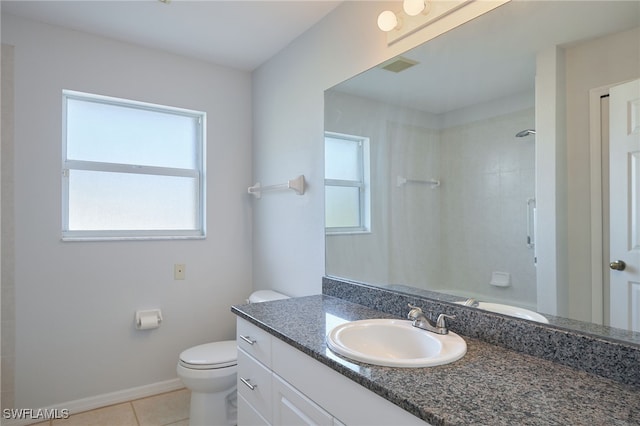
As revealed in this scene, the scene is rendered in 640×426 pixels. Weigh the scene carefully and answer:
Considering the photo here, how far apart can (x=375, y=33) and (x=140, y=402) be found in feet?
8.81

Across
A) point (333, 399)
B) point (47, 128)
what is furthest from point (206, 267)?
point (333, 399)

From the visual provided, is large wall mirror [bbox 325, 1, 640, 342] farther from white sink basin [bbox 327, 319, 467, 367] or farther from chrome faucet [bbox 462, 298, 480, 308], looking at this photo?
white sink basin [bbox 327, 319, 467, 367]

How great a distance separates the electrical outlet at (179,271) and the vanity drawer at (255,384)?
3.86 feet

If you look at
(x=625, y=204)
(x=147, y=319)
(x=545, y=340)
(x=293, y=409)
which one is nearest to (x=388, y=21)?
(x=625, y=204)

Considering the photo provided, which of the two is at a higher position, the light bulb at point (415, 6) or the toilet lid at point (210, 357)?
the light bulb at point (415, 6)

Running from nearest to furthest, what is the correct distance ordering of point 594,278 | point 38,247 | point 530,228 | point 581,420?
1. point 581,420
2. point 594,278
3. point 530,228
4. point 38,247

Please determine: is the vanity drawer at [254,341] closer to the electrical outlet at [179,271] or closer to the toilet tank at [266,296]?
the toilet tank at [266,296]

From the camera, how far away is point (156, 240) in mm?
2584

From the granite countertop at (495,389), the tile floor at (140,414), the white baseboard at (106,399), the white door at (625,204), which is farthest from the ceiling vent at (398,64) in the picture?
the white baseboard at (106,399)

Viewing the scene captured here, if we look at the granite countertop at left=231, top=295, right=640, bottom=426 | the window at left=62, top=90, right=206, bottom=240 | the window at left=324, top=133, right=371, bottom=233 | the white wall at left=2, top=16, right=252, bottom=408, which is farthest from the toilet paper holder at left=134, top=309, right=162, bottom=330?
the granite countertop at left=231, top=295, right=640, bottom=426

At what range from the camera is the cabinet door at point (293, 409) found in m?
1.14

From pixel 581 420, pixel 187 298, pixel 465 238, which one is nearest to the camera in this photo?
pixel 581 420

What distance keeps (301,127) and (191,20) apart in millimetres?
907

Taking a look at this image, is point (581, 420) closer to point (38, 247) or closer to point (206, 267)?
point (206, 267)
